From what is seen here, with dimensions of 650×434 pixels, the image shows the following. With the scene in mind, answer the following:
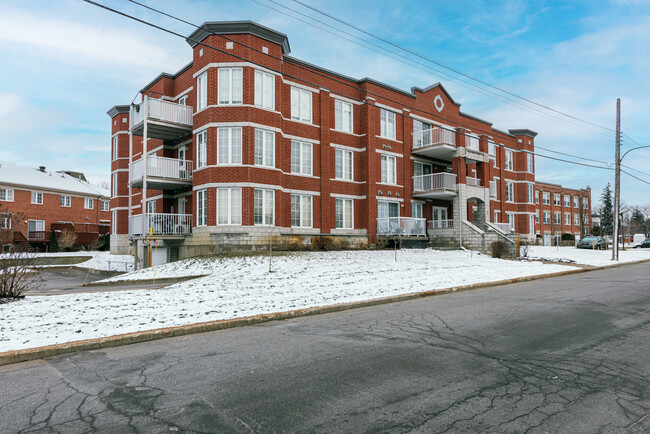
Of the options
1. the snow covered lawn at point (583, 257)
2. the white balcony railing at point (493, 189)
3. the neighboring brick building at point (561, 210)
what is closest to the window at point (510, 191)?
the white balcony railing at point (493, 189)

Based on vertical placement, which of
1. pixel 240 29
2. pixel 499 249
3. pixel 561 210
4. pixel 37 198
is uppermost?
pixel 240 29

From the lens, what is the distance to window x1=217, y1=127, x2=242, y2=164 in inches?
829

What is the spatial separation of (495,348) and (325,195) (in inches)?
783

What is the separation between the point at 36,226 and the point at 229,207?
35577 mm

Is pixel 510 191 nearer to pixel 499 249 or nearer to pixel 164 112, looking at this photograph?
pixel 499 249

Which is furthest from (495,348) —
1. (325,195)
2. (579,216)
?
(579,216)

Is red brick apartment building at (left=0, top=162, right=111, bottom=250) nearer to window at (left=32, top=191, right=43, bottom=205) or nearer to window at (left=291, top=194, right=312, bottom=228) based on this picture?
window at (left=32, top=191, right=43, bottom=205)

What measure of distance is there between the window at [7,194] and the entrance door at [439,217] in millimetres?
42579

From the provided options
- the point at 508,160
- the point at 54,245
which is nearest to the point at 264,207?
the point at 54,245

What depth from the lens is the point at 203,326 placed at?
7.57m

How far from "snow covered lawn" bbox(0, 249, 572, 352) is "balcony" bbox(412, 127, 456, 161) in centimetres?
1133

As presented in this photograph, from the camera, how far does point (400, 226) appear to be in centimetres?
2692

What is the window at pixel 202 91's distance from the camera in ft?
71.6

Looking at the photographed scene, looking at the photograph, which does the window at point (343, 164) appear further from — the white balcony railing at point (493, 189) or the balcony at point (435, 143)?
the white balcony railing at point (493, 189)
